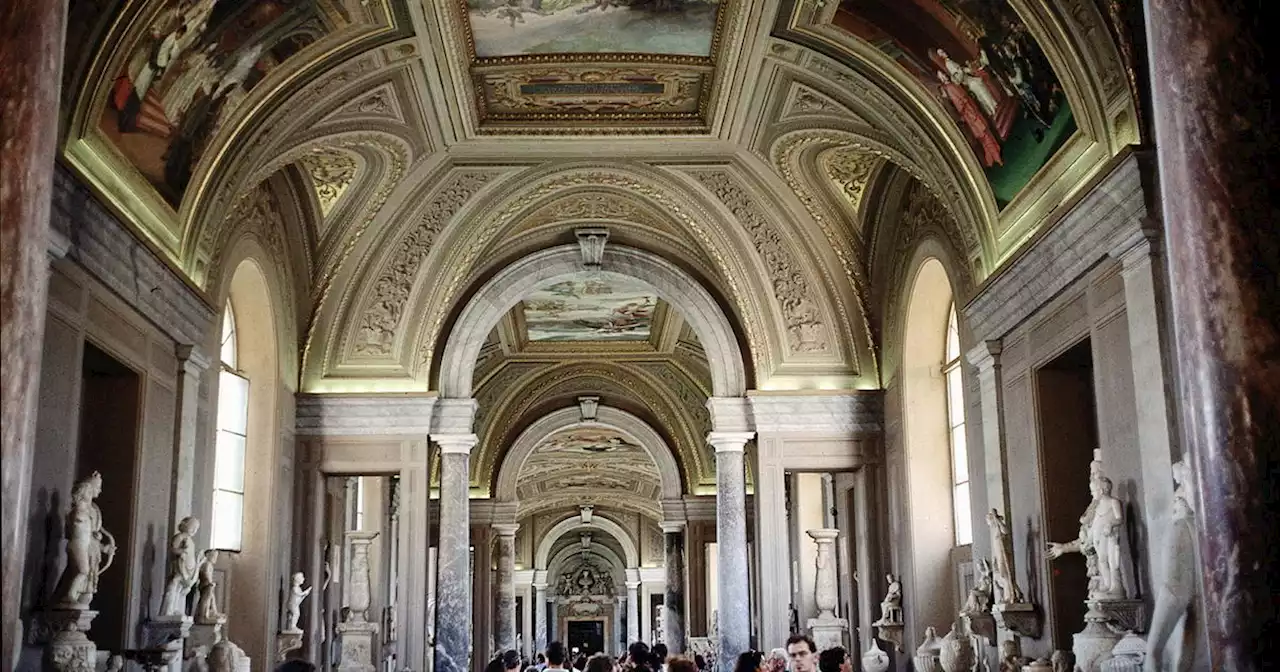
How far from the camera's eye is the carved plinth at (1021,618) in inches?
472

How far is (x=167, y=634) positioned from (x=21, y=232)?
710 cm

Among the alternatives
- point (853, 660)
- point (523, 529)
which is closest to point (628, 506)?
point (523, 529)

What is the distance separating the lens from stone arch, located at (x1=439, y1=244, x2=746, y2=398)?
18.1 meters

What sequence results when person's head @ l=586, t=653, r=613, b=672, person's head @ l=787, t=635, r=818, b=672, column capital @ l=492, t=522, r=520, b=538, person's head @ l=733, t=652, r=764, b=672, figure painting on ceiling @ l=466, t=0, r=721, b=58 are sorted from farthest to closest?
column capital @ l=492, t=522, r=520, b=538 < figure painting on ceiling @ l=466, t=0, r=721, b=58 < person's head @ l=586, t=653, r=613, b=672 < person's head @ l=787, t=635, r=818, b=672 < person's head @ l=733, t=652, r=764, b=672

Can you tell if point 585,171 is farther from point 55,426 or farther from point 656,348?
point 656,348

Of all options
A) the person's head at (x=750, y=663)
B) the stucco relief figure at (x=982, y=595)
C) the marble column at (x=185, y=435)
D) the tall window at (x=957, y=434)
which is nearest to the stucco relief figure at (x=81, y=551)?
the marble column at (x=185, y=435)

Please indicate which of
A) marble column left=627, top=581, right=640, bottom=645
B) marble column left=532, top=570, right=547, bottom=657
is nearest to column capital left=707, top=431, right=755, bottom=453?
marble column left=627, top=581, right=640, bottom=645

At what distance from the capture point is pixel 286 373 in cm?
1642

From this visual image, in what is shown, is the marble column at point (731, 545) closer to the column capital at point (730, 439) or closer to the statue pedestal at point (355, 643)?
the column capital at point (730, 439)

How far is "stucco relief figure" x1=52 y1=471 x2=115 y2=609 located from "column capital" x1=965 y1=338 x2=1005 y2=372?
8182 millimetres

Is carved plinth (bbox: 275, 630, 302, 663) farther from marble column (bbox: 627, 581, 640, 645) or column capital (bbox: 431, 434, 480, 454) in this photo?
marble column (bbox: 627, 581, 640, 645)

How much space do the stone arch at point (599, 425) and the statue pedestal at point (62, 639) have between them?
18101 mm

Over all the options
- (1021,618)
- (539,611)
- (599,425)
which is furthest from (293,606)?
(539,611)

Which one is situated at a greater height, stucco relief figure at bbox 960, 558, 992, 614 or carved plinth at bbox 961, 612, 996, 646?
stucco relief figure at bbox 960, 558, 992, 614
